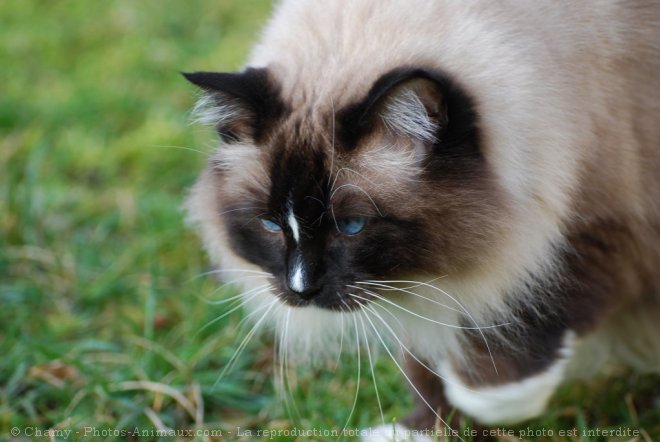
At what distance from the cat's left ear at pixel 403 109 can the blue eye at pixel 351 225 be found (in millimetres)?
184

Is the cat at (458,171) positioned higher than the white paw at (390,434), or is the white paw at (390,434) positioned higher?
the cat at (458,171)

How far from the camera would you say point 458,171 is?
2.02 meters

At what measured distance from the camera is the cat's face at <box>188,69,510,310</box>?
1.98 meters

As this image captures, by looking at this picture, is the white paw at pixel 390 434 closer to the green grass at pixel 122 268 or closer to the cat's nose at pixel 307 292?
the green grass at pixel 122 268

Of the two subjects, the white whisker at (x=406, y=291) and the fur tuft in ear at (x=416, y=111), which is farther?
the white whisker at (x=406, y=291)

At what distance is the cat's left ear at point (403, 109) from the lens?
185cm

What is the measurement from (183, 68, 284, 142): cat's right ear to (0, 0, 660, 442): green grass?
1.63 ft

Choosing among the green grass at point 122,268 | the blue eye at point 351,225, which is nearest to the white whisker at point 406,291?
the blue eye at point 351,225

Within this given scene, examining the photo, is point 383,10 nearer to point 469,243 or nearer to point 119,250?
point 469,243

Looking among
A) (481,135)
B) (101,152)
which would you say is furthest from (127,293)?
(481,135)

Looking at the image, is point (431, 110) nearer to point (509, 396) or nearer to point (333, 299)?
point (333, 299)

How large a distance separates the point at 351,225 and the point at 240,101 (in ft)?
1.32

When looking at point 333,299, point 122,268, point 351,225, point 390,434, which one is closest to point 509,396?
point 390,434

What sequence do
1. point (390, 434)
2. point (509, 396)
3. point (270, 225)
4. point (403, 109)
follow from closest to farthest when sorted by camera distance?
point (403, 109), point (270, 225), point (509, 396), point (390, 434)
